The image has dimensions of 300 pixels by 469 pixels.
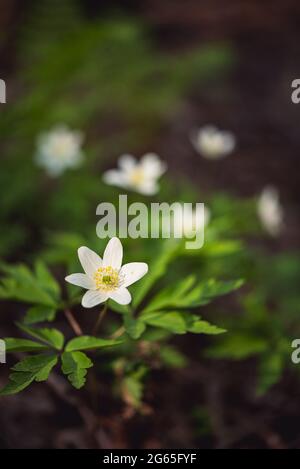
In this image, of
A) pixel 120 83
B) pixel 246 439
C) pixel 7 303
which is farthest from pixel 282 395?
pixel 120 83

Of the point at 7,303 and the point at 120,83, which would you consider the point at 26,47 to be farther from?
the point at 7,303

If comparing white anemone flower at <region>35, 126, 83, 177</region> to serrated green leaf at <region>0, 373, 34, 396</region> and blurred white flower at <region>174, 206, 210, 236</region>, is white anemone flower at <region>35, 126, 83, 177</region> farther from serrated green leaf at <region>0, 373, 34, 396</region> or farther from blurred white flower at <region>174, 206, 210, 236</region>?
serrated green leaf at <region>0, 373, 34, 396</region>

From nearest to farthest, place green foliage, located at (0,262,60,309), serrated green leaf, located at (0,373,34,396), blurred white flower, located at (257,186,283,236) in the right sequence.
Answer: serrated green leaf, located at (0,373,34,396) < green foliage, located at (0,262,60,309) < blurred white flower, located at (257,186,283,236)

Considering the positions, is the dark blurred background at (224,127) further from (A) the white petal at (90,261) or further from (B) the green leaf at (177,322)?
(A) the white petal at (90,261)

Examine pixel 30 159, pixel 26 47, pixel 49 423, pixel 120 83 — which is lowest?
pixel 49 423

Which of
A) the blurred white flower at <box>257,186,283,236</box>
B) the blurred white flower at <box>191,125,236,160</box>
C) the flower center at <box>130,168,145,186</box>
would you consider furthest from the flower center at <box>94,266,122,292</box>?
the blurred white flower at <box>191,125,236,160</box>

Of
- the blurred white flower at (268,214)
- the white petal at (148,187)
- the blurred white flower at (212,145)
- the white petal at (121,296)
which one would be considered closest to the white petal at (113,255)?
the white petal at (121,296)
